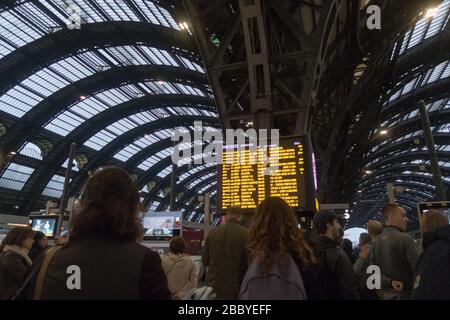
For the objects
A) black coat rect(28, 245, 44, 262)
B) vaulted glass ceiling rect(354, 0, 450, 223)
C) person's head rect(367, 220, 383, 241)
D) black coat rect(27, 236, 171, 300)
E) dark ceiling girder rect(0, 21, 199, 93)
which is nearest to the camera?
black coat rect(27, 236, 171, 300)

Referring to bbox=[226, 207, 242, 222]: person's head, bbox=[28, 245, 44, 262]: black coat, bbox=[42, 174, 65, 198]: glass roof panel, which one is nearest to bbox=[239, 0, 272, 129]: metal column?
bbox=[226, 207, 242, 222]: person's head

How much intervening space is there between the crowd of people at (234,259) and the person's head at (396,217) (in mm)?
12

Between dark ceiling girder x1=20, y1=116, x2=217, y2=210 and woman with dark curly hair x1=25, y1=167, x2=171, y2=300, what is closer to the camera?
woman with dark curly hair x1=25, y1=167, x2=171, y2=300

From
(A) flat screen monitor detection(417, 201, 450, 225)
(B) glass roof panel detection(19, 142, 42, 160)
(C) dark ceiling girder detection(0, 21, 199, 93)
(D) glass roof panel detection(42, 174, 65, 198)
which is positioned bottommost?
(A) flat screen monitor detection(417, 201, 450, 225)

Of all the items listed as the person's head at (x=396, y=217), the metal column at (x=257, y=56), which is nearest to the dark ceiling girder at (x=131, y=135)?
the metal column at (x=257, y=56)

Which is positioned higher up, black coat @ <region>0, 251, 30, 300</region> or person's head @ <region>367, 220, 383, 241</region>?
person's head @ <region>367, 220, 383, 241</region>

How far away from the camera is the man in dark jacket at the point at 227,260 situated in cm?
354

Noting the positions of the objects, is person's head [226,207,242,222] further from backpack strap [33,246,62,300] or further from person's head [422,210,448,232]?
backpack strap [33,246,62,300]

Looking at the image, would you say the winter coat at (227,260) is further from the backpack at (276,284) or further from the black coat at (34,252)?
the black coat at (34,252)

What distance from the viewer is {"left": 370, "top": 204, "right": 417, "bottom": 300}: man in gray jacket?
3.94m

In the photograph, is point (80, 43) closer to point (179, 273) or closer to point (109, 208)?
point (179, 273)

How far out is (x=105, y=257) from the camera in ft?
4.98

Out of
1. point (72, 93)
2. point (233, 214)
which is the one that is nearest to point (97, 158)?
point (72, 93)

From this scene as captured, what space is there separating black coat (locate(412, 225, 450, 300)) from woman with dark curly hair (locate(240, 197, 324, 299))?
667 mm
